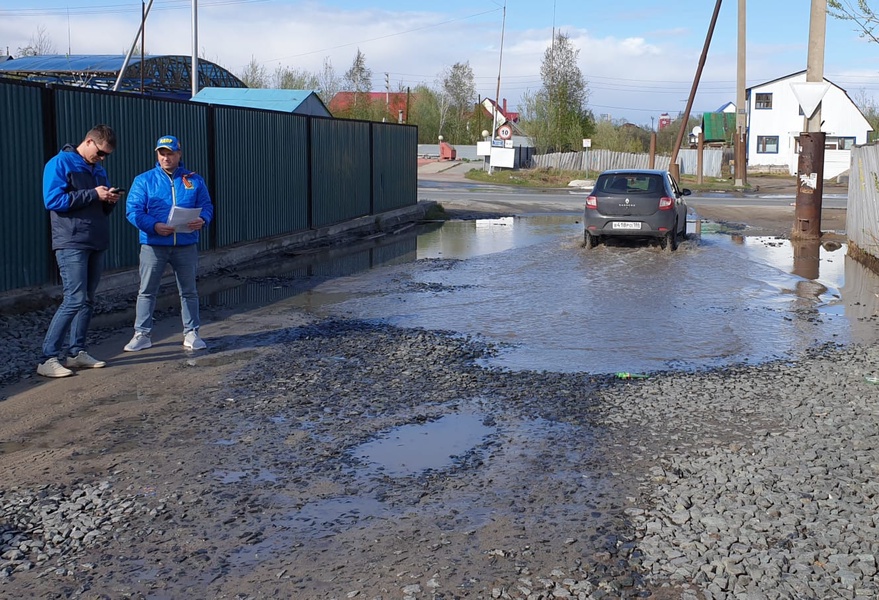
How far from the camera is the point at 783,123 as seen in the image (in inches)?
2795

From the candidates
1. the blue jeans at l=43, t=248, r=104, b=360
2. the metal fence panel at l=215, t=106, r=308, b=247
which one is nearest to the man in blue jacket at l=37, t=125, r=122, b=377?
the blue jeans at l=43, t=248, r=104, b=360

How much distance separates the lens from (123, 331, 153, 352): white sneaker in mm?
8602

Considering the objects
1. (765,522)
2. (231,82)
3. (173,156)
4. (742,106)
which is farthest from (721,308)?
(231,82)

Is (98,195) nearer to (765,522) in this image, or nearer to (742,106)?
(765,522)

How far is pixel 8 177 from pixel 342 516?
664 cm

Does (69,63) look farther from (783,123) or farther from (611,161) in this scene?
(783,123)

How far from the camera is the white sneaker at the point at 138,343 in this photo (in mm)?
8602

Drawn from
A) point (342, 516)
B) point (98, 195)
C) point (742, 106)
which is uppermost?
point (742, 106)

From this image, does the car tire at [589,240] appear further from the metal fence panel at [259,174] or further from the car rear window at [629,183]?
the metal fence panel at [259,174]

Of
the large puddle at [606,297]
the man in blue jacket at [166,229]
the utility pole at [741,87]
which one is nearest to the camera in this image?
the man in blue jacket at [166,229]

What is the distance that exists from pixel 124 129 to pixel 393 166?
12703 mm

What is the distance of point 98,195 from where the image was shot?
7.61 meters

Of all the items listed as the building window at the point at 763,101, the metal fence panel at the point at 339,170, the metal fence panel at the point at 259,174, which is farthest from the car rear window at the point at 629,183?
the building window at the point at 763,101

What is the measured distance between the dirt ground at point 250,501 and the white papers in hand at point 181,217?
4.32ft
